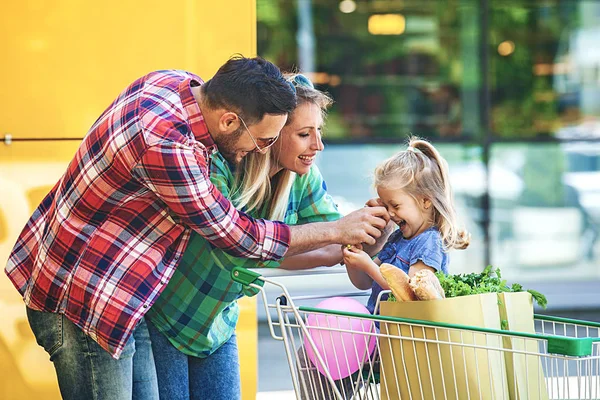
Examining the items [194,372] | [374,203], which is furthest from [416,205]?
[194,372]

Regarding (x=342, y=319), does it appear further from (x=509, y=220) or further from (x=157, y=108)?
(x=509, y=220)

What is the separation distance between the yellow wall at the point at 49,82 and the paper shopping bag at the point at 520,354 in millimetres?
1749

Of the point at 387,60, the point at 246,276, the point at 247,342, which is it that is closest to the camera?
the point at 246,276

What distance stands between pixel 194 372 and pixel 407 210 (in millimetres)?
834

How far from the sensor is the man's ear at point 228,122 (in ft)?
7.78

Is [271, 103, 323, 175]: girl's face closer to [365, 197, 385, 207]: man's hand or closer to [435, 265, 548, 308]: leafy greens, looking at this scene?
[365, 197, 385, 207]: man's hand

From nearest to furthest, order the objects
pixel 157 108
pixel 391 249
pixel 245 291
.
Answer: pixel 157 108 → pixel 245 291 → pixel 391 249

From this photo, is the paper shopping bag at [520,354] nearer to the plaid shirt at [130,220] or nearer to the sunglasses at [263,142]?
the plaid shirt at [130,220]

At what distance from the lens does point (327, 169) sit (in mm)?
7102

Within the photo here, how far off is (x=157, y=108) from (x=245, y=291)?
63cm

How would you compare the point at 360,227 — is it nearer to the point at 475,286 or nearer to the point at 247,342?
the point at 475,286

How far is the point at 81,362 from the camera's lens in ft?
7.98

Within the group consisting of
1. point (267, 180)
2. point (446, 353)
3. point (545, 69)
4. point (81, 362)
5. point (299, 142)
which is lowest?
point (81, 362)

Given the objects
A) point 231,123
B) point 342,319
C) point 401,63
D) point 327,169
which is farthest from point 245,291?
point 401,63
